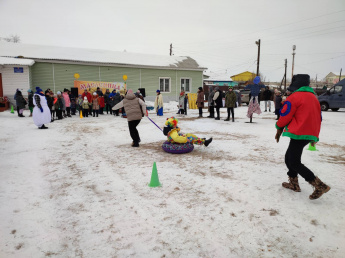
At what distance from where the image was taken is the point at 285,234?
9.06 ft

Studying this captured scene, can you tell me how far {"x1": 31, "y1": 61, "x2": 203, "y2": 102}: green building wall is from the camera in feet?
62.3

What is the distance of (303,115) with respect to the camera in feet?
10.9

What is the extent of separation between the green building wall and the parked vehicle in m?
12.2

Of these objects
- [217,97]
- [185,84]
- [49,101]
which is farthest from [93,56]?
[217,97]

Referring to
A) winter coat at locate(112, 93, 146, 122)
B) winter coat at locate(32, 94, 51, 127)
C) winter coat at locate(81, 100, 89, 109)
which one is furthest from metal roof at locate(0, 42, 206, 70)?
winter coat at locate(112, 93, 146, 122)

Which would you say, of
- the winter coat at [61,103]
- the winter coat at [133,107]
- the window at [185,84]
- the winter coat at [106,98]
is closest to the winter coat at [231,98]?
Answer: the winter coat at [133,107]

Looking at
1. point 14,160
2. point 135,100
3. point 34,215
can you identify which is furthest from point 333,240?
point 14,160

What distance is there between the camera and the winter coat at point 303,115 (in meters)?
3.31

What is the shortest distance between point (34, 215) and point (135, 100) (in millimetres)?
4286

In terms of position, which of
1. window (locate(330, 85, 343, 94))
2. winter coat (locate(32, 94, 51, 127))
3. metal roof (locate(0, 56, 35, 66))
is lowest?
winter coat (locate(32, 94, 51, 127))

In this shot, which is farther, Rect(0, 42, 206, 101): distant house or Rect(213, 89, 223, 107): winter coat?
Rect(0, 42, 206, 101): distant house

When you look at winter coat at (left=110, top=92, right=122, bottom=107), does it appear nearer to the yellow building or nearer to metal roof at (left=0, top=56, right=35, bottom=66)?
metal roof at (left=0, top=56, right=35, bottom=66)

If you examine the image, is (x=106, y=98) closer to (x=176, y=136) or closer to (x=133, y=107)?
(x=133, y=107)

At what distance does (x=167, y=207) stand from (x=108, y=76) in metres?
19.8
